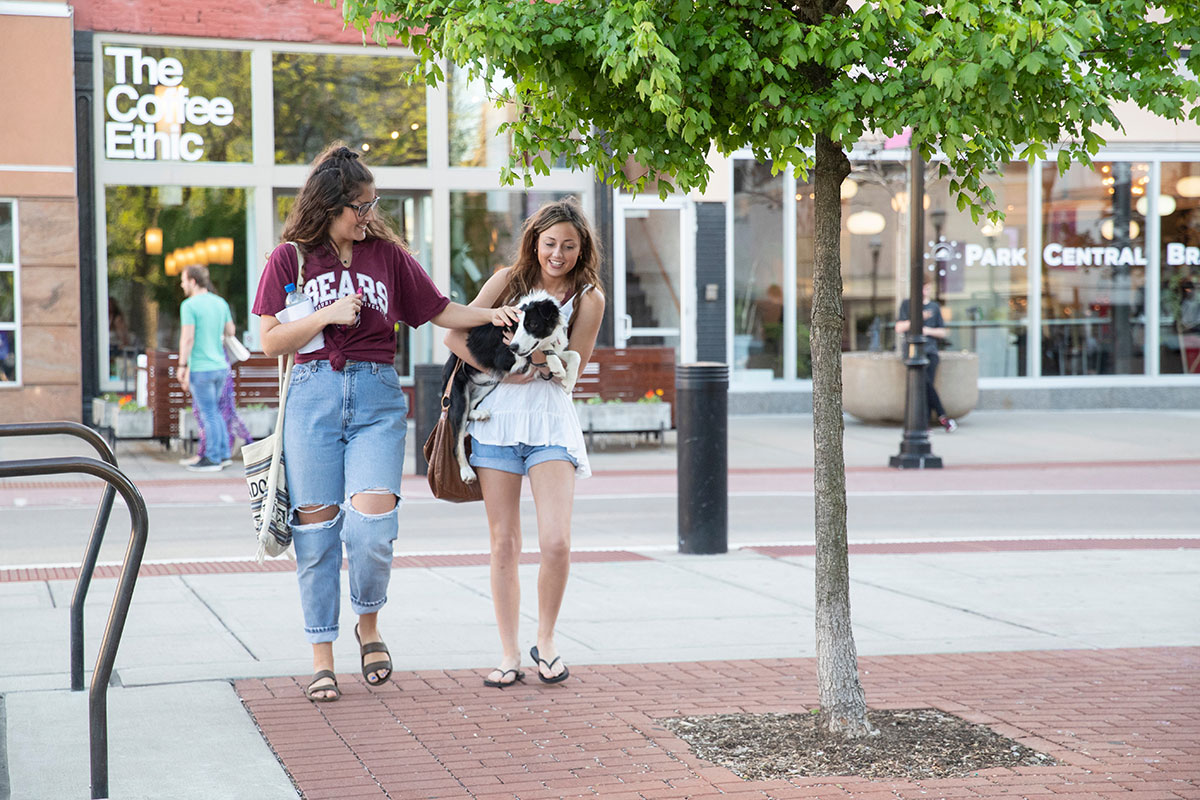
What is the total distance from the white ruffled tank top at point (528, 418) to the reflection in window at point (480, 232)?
1412 centimetres

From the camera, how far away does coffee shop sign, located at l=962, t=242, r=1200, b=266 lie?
20.9 meters

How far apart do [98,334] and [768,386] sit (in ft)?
29.8

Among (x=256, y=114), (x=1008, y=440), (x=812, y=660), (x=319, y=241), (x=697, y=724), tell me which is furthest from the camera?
(x=256, y=114)

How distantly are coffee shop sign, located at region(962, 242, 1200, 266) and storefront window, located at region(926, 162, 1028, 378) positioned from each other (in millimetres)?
15

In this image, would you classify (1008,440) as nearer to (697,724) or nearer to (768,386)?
(768,386)

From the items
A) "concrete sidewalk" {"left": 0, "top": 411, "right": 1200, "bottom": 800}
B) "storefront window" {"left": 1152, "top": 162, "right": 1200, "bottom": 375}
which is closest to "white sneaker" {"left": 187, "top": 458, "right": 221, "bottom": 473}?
"concrete sidewalk" {"left": 0, "top": 411, "right": 1200, "bottom": 800}

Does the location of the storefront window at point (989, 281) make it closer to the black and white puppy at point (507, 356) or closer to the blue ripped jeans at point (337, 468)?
the black and white puppy at point (507, 356)

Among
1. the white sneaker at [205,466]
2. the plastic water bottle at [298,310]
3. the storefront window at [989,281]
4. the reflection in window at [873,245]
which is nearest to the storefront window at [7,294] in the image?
the white sneaker at [205,466]

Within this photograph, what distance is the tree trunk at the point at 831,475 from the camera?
15.2 feet

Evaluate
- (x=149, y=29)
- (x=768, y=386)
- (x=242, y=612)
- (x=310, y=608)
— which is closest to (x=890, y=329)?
(x=768, y=386)

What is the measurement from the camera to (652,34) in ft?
12.7

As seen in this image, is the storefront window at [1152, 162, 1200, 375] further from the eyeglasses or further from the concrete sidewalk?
the eyeglasses

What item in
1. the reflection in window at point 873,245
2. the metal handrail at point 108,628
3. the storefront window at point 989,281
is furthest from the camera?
the storefront window at point 989,281

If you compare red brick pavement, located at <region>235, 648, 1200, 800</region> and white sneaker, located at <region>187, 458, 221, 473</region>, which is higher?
white sneaker, located at <region>187, 458, 221, 473</region>
